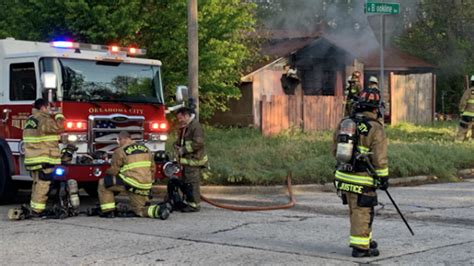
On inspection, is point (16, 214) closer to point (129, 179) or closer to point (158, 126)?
point (129, 179)

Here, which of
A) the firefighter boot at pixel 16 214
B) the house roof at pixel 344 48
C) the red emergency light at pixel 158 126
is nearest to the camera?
the firefighter boot at pixel 16 214

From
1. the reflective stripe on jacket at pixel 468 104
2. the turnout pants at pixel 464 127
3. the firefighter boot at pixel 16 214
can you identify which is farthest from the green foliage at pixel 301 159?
the firefighter boot at pixel 16 214

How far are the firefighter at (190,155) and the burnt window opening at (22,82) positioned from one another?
2147 millimetres

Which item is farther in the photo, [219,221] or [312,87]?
[312,87]

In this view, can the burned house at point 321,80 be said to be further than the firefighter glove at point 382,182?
Yes

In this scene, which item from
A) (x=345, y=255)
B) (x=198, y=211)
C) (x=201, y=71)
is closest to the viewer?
(x=345, y=255)

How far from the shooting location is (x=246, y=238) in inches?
293

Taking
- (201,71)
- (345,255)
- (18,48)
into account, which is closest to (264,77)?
(201,71)

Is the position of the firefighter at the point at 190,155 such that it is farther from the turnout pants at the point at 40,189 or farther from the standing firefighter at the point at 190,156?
the turnout pants at the point at 40,189

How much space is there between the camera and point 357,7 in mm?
17531

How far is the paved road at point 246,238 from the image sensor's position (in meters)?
6.39

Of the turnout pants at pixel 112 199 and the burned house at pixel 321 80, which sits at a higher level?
the burned house at pixel 321 80

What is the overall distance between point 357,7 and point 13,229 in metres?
11.9

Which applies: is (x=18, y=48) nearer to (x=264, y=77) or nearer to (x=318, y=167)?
(x=318, y=167)
